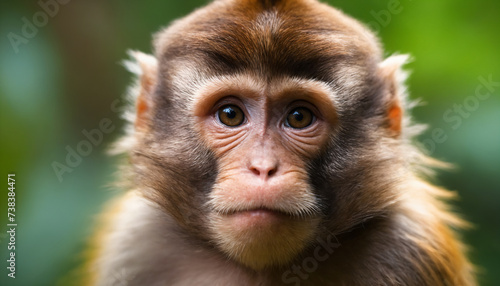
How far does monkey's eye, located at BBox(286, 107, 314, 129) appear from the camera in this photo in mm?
4070

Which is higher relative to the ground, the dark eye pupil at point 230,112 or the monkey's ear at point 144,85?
the monkey's ear at point 144,85

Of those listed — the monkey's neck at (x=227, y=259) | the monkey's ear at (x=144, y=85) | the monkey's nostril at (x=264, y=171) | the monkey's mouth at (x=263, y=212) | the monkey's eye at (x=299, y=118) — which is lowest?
the monkey's neck at (x=227, y=259)

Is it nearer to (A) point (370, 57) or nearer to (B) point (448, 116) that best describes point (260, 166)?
(A) point (370, 57)

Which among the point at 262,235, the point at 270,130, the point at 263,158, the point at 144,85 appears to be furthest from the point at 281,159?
the point at 144,85

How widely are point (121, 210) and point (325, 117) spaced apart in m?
2.21

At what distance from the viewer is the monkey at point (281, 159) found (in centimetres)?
379

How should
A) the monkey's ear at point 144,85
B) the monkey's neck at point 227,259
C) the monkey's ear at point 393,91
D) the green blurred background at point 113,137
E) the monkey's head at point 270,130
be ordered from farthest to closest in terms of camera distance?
the green blurred background at point 113,137
the monkey's ear at point 144,85
the monkey's ear at point 393,91
the monkey's neck at point 227,259
the monkey's head at point 270,130

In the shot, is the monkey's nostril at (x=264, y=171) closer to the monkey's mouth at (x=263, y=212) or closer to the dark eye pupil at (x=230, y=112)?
the monkey's mouth at (x=263, y=212)

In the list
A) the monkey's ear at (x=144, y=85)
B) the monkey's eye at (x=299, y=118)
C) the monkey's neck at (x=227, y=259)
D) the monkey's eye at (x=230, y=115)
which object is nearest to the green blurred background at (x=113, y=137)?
the monkey's neck at (x=227, y=259)

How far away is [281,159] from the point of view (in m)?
3.67

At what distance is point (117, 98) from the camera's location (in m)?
6.94

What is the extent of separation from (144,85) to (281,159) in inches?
66.8

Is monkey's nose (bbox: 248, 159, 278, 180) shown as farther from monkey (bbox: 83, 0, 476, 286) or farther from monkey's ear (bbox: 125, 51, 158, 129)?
monkey's ear (bbox: 125, 51, 158, 129)

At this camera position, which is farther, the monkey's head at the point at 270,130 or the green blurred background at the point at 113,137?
the green blurred background at the point at 113,137
